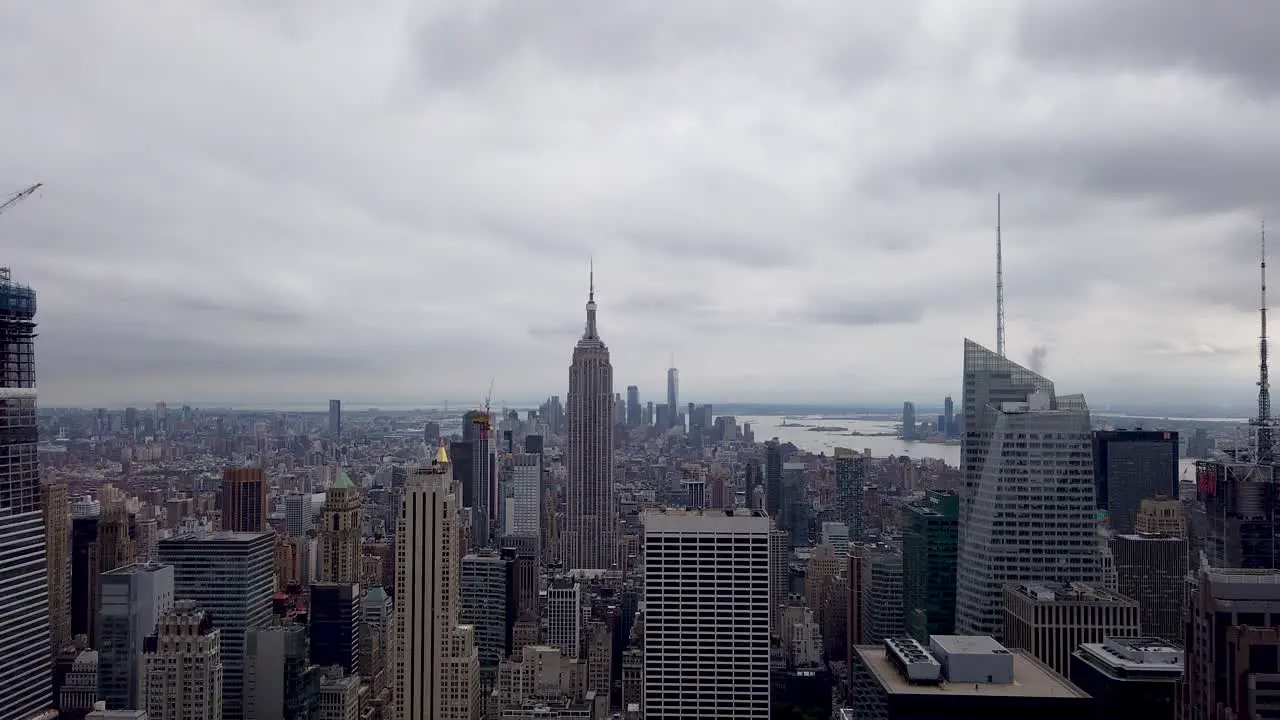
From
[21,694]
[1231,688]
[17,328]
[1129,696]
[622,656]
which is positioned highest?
[17,328]

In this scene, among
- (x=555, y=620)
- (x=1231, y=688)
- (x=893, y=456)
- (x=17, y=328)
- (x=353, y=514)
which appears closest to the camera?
(x=1231, y=688)

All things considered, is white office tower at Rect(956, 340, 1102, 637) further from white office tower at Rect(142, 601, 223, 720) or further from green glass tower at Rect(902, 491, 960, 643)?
white office tower at Rect(142, 601, 223, 720)

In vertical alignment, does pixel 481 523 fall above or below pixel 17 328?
below

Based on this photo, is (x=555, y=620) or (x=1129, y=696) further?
(x=555, y=620)

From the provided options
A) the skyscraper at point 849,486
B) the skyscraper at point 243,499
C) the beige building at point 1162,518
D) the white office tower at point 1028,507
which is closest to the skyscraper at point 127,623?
the skyscraper at point 243,499

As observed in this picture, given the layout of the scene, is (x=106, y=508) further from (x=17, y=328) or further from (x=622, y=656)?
(x=622, y=656)

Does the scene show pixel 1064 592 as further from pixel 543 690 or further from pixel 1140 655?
pixel 543 690

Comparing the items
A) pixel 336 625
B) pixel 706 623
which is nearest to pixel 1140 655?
pixel 706 623

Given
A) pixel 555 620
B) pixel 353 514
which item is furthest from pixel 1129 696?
pixel 353 514
